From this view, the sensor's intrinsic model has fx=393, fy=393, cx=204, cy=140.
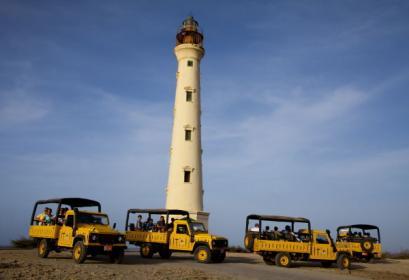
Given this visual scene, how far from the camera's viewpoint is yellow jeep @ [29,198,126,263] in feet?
51.7

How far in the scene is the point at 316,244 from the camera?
19.1m

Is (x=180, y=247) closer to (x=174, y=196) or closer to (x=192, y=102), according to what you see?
(x=174, y=196)

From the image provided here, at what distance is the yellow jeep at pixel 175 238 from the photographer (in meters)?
18.9

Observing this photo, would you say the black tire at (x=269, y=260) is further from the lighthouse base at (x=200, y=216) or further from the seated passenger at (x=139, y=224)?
the lighthouse base at (x=200, y=216)

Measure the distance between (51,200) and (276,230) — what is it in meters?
10.8

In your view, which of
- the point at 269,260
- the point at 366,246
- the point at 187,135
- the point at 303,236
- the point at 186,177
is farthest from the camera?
the point at 187,135

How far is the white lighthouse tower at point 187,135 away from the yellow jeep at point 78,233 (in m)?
10.9

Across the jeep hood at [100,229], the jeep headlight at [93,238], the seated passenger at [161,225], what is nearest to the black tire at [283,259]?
the seated passenger at [161,225]

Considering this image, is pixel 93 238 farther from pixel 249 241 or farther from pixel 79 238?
pixel 249 241

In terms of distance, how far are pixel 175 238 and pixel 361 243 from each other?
11.4 m

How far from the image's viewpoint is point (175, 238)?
1975 cm

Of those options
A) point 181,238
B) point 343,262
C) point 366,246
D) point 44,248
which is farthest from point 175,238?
point 366,246

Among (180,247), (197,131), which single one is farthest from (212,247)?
(197,131)

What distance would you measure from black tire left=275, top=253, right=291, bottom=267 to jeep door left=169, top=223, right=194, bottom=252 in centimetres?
421
